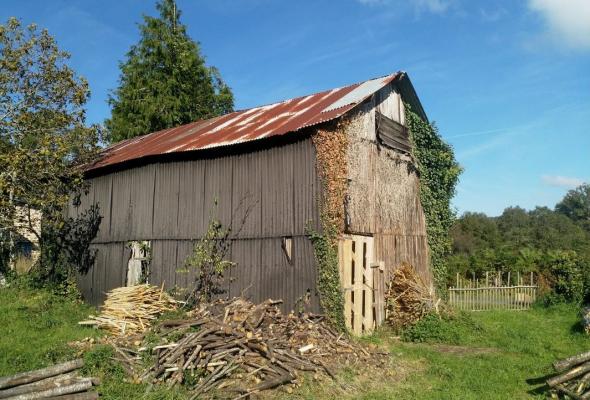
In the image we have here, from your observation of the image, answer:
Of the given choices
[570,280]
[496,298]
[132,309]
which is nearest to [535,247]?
[496,298]

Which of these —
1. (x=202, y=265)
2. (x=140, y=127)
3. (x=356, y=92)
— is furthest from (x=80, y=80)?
(x=140, y=127)

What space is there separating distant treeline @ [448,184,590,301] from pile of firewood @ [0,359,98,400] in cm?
1548

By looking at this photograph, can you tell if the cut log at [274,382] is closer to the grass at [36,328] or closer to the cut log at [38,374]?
the cut log at [38,374]

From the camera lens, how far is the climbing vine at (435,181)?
16.6 metres

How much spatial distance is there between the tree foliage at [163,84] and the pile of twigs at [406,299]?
71.8 ft

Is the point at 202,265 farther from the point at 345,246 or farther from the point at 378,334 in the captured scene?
the point at 378,334

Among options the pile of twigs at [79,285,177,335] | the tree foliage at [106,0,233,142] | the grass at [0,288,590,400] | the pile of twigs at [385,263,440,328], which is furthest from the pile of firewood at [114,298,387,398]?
the tree foliage at [106,0,233,142]

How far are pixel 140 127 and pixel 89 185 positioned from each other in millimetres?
14806

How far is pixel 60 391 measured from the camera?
8039 mm

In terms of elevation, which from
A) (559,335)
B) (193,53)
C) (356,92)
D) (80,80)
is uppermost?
(193,53)

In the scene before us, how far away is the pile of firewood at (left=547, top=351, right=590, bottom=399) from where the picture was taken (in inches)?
332

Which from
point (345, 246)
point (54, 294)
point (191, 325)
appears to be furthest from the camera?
point (54, 294)

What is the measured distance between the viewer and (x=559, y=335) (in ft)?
44.9

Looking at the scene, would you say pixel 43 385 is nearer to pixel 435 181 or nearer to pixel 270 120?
pixel 270 120
